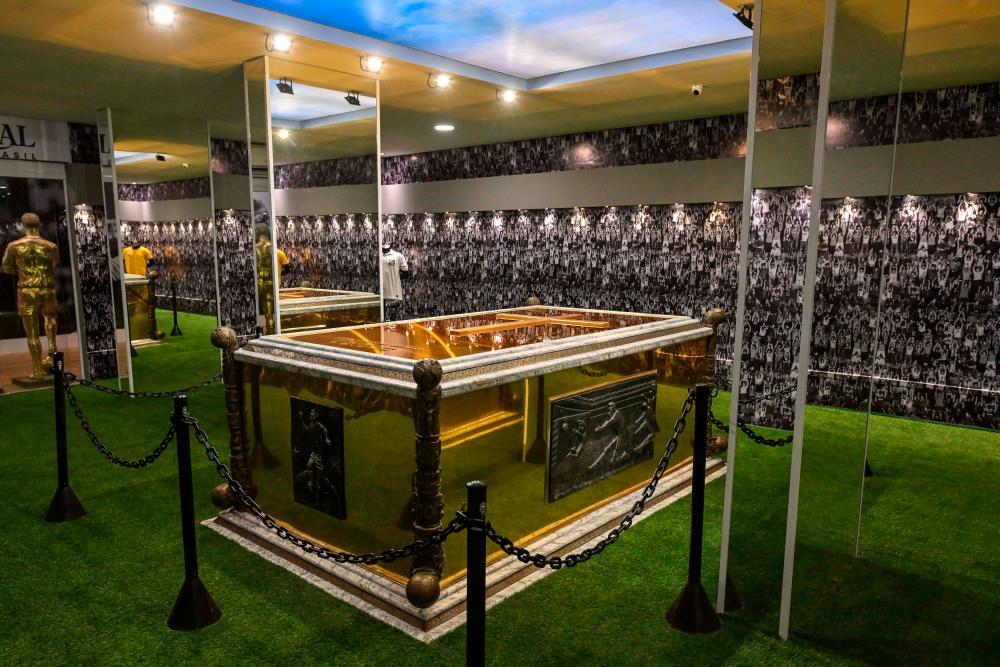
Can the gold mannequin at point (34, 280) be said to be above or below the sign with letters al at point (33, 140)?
below

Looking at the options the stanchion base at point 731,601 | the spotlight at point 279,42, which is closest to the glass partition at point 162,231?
the spotlight at point 279,42

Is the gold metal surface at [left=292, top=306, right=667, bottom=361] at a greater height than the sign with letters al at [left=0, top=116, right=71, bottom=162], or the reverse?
the sign with letters al at [left=0, top=116, right=71, bottom=162]

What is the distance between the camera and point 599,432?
419cm

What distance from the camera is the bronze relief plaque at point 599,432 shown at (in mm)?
3859

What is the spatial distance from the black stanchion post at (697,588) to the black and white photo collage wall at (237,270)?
4.16 m

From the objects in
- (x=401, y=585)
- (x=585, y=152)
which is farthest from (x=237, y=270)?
(x=585, y=152)

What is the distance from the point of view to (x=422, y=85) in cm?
653

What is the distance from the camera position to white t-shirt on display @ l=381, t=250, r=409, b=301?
34.5 ft

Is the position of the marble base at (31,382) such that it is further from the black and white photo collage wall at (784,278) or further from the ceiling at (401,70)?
the black and white photo collage wall at (784,278)

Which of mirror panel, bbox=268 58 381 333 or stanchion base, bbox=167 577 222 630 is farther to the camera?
mirror panel, bbox=268 58 381 333

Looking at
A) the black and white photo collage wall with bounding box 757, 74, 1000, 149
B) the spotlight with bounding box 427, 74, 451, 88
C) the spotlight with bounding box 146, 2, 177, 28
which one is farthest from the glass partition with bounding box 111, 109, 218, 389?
the black and white photo collage wall with bounding box 757, 74, 1000, 149

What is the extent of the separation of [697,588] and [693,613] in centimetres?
11

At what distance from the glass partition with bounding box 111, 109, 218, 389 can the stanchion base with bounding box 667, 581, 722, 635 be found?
5808mm

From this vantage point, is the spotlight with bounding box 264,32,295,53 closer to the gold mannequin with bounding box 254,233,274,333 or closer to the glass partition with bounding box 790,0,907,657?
the gold mannequin with bounding box 254,233,274,333
